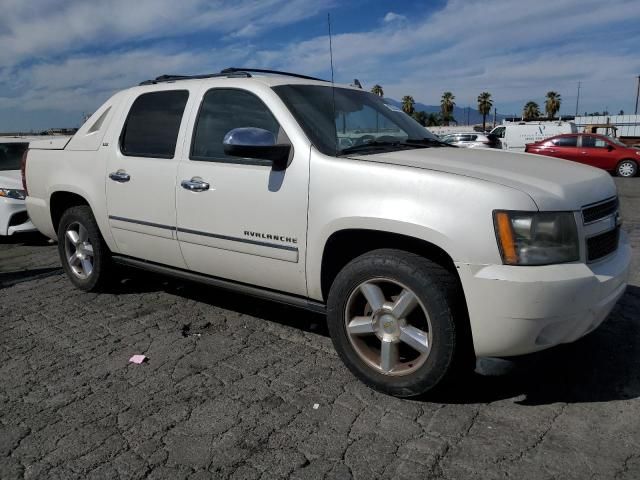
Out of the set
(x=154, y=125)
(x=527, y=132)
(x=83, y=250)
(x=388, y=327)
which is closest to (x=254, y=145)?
(x=388, y=327)

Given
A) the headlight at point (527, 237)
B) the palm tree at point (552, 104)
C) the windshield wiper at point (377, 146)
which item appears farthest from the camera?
the palm tree at point (552, 104)

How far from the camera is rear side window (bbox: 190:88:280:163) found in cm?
362

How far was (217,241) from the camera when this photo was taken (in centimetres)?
372

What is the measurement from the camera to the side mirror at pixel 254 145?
3.19 metres

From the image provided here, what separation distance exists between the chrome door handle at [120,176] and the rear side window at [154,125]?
16 cm

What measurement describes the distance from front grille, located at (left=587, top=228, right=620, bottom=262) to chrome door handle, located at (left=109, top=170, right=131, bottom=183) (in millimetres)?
3229

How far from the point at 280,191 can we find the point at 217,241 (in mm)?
664

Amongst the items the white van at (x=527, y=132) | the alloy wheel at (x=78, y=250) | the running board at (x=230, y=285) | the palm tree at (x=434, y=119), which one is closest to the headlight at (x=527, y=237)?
the running board at (x=230, y=285)

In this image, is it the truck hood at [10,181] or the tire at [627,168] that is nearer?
the truck hood at [10,181]

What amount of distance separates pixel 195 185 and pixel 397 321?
1.70 m

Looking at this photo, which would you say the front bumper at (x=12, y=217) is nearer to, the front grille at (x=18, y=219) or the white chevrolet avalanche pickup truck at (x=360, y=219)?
the front grille at (x=18, y=219)

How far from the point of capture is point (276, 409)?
2.95 metres

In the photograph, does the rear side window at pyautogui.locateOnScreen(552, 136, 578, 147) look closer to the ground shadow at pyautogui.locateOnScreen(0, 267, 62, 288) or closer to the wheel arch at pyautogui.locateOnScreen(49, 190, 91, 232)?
the ground shadow at pyautogui.locateOnScreen(0, 267, 62, 288)

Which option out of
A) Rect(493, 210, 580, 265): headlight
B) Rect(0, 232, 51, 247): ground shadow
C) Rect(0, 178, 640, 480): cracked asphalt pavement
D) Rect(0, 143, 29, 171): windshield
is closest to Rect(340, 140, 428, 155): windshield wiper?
Rect(493, 210, 580, 265): headlight
